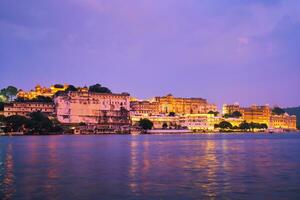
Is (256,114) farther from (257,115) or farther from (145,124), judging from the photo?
(145,124)

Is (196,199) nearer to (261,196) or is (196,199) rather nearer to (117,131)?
(261,196)

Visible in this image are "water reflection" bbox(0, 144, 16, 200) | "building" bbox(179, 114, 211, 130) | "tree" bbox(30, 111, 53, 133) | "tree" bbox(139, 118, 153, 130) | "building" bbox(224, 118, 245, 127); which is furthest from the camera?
"building" bbox(224, 118, 245, 127)

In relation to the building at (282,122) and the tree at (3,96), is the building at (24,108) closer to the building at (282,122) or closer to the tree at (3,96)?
the tree at (3,96)

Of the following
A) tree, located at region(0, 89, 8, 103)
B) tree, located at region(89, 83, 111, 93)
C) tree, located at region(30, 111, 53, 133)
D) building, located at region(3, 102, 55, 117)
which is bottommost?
tree, located at region(30, 111, 53, 133)

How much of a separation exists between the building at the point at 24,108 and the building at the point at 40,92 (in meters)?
19.2

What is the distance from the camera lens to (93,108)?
123000 mm

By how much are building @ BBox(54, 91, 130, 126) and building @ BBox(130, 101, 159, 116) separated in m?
11.6

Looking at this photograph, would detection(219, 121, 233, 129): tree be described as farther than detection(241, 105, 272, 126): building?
No

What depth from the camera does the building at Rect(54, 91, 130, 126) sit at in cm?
11862

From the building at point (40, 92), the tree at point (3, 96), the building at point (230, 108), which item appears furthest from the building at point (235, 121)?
the tree at point (3, 96)

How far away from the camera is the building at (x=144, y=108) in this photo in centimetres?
14475

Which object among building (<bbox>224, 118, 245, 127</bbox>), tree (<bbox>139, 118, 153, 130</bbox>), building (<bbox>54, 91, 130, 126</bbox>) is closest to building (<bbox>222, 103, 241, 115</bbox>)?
building (<bbox>224, 118, 245, 127</bbox>)

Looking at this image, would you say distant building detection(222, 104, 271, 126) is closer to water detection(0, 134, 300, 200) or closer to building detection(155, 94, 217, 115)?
building detection(155, 94, 217, 115)

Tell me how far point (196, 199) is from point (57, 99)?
10603cm
